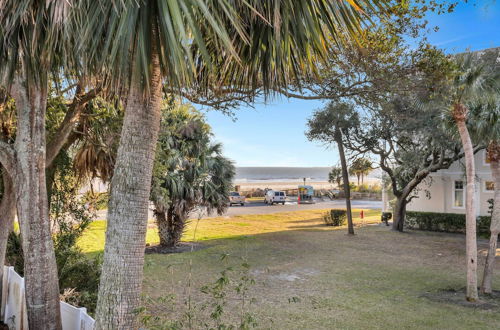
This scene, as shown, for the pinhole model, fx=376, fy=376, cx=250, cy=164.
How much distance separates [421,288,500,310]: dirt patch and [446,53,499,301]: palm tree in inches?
8.5

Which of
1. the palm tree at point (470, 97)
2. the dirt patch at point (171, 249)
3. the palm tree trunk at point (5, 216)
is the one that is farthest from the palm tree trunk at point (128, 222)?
the dirt patch at point (171, 249)

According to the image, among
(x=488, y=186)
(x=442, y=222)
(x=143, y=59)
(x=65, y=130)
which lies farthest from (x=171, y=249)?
(x=488, y=186)

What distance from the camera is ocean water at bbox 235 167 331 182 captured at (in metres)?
78.9

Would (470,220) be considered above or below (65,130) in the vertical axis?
below

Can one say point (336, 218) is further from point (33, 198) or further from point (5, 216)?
point (33, 198)

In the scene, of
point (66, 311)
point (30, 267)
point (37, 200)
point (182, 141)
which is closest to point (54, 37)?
point (37, 200)

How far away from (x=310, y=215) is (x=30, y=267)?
2592 cm

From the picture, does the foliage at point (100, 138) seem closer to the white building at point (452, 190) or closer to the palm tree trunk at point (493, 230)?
the palm tree trunk at point (493, 230)

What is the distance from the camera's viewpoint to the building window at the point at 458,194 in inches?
868

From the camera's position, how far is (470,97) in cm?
881

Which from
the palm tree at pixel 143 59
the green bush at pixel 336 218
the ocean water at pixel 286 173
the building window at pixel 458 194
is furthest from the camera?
the ocean water at pixel 286 173

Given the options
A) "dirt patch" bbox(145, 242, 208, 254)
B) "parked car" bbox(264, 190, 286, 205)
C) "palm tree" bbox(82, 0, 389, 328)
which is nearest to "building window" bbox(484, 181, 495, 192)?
"dirt patch" bbox(145, 242, 208, 254)

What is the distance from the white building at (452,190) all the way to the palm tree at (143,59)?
20.0 meters

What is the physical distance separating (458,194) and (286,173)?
64.7 metres
